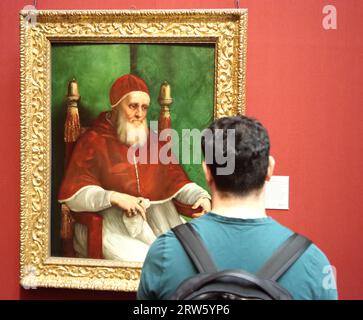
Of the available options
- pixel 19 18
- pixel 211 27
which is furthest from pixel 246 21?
pixel 19 18

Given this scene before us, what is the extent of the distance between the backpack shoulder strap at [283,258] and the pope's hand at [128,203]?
884 millimetres

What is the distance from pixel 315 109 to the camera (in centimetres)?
168

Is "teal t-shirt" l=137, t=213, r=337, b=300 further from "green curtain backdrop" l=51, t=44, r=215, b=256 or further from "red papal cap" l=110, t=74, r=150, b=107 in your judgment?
"red papal cap" l=110, t=74, r=150, b=107

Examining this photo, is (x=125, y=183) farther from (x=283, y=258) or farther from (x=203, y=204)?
(x=283, y=258)

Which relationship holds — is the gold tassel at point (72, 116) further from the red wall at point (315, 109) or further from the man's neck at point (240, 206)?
the man's neck at point (240, 206)

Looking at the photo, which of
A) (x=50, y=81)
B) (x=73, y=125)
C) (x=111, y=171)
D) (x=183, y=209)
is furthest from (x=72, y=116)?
(x=183, y=209)

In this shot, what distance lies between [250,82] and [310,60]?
25 cm

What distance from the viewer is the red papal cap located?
1.73 meters

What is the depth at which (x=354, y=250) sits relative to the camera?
5.52 feet

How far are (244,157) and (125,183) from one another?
0.86 meters

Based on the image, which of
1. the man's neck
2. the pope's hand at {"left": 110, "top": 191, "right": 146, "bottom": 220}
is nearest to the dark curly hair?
the man's neck

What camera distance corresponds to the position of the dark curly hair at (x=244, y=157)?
3.17 feet

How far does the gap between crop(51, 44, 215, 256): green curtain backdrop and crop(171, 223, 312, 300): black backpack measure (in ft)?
2.63

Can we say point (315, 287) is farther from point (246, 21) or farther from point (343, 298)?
point (246, 21)
